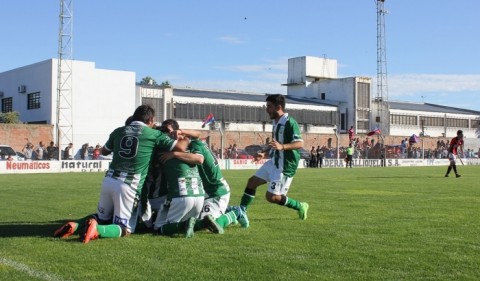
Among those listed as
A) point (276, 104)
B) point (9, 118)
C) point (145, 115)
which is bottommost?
point (145, 115)

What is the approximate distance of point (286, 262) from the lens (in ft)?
20.8

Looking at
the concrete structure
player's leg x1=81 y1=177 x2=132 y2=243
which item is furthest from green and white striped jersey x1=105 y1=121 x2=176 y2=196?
the concrete structure

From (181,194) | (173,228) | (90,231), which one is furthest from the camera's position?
(181,194)

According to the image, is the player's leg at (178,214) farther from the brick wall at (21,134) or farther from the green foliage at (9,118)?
the green foliage at (9,118)

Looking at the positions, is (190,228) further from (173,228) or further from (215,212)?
(215,212)

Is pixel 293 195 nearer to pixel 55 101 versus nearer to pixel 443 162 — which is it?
pixel 55 101

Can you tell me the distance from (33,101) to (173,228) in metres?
47.1

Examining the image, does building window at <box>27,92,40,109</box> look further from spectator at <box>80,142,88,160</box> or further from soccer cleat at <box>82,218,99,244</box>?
soccer cleat at <box>82,218,99,244</box>

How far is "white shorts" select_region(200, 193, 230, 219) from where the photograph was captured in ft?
29.3

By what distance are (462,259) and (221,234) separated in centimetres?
308

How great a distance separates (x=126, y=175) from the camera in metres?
7.99

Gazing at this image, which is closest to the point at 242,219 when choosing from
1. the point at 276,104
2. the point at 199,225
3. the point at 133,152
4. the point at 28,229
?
the point at 199,225

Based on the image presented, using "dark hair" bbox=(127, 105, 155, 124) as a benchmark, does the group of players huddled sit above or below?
below

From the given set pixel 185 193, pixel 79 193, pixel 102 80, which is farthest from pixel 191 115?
pixel 185 193
